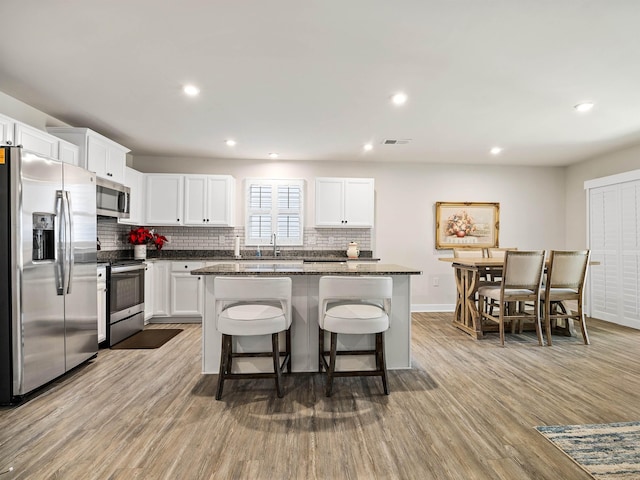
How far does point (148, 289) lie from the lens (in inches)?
188

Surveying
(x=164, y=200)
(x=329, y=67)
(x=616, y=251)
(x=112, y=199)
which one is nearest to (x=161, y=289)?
(x=164, y=200)

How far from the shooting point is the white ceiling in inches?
79.0

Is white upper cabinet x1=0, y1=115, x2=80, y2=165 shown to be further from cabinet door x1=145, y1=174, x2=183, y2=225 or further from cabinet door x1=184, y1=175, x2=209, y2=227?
cabinet door x1=184, y1=175, x2=209, y2=227

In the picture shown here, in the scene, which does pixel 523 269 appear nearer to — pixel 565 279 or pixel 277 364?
pixel 565 279

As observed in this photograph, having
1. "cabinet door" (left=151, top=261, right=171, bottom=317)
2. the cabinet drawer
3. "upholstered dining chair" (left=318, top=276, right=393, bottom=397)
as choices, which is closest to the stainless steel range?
"cabinet door" (left=151, top=261, right=171, bottom=317)

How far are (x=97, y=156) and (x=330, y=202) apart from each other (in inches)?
124

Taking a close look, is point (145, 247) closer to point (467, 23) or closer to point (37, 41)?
point (37, 41)

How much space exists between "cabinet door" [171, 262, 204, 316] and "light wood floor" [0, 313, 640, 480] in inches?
59.2

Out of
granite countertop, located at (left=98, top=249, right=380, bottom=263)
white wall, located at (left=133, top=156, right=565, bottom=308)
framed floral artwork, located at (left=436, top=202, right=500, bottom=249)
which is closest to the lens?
granite countertop, located at (left=98, top=249, right=380, bottom=263)

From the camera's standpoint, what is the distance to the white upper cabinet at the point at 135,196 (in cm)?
468

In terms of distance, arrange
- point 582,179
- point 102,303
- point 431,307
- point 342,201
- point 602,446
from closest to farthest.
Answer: point 602,446 < point 102,303 < point 342,201 < point 582,179 < point 431,307

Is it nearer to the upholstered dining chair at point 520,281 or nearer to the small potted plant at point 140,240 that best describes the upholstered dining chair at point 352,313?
the upholstered dining chair at point 520,281

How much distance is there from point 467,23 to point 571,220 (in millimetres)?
5272

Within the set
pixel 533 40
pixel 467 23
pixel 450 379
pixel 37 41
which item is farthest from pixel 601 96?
pixel 37 41
